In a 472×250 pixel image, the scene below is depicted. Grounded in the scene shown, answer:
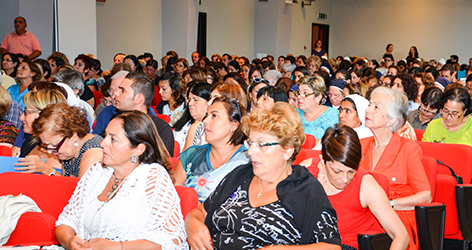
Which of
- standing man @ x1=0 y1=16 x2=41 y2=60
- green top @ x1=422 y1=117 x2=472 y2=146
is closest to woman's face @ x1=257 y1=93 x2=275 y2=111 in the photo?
green top @ x1=422 y1=117 x2=472 y2=146

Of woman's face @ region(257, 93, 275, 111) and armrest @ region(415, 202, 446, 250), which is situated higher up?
woman's face @ region(257, 93, 275, 111)

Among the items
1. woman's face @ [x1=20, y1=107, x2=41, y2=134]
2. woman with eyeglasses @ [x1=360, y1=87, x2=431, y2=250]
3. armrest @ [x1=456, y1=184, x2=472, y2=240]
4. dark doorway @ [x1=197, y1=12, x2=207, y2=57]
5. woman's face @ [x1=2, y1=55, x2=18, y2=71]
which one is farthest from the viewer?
dark doorway @ [x1=197, y1=12, x2=207, y2=57]

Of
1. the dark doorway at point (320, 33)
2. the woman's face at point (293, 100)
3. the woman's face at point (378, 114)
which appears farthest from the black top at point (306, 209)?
the dark doorway at point (320, 33)

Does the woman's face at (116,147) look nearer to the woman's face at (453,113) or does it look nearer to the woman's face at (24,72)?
the woman's face at (453,113)

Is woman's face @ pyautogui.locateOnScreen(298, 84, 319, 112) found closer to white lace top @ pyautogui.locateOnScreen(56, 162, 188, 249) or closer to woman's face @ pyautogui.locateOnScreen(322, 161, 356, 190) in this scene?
woman's face @ pyautogui.locateOnScreen(322, 161, 356, 190)

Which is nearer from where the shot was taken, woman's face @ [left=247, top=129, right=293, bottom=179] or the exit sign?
woman's face @ [left=247, top=129, right=293, bottom=179]

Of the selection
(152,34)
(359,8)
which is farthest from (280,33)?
(359,8)

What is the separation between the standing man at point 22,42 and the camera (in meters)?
8.71

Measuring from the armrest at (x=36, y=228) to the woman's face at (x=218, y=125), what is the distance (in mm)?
1029

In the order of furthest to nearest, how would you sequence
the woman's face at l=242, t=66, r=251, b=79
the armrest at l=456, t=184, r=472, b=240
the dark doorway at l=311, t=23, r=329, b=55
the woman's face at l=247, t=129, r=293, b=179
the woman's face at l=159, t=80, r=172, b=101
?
the dark doorway at l=311, t=23, r=329, b=55
the woman's face at l=242, t=66, r=251, b=79
the woman's face at l=159, t=80, r=172, b=101
the armrest at l=456, t=184, r=472, b=240
the woman's face at l=247, t=129, r=293, b=179

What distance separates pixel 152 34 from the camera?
13.3m

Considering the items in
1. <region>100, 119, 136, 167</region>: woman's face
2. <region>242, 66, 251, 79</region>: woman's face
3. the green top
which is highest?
<region>242, 66, 251, 79</region>: woman's face

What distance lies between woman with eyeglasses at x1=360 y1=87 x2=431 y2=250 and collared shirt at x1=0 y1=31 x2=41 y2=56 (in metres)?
7.50

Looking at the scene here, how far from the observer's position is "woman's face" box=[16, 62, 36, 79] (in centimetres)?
616
